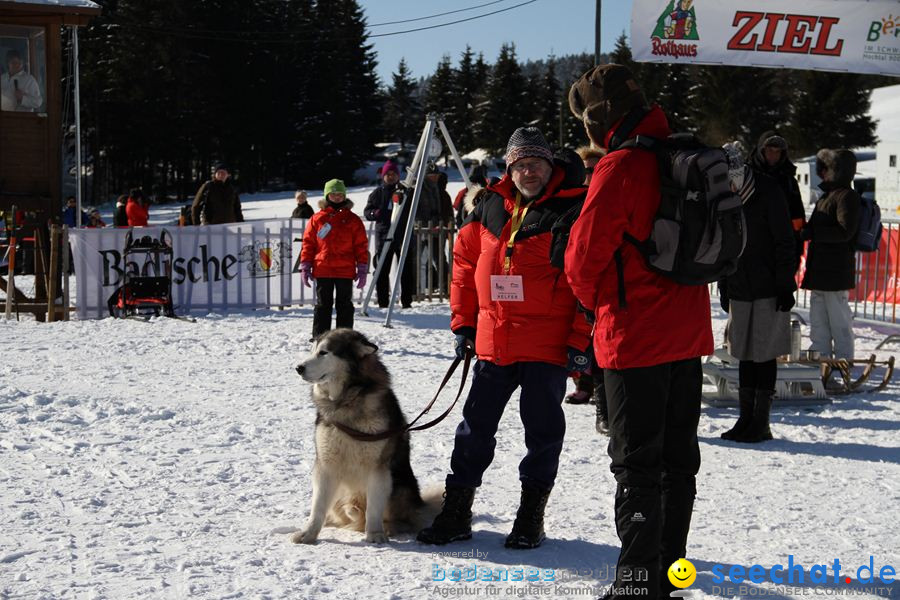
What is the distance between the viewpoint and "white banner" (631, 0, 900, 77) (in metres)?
10.3

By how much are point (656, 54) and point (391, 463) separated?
7854 millimetres

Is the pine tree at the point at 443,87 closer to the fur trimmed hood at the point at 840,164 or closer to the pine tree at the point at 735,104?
the pine tree at the point at 735,104

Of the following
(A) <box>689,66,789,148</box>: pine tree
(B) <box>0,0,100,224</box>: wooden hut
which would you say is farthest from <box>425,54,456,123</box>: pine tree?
(B) <box>0,0,100,224</box>: wooden hut

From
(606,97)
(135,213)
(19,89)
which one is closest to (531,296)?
(606,97)

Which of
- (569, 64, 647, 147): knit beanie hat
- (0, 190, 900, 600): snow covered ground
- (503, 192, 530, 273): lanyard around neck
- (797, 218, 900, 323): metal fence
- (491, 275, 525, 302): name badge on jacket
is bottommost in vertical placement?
(0, 190, 900, 600): snow covered ground

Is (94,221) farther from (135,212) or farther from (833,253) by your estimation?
(833,253)

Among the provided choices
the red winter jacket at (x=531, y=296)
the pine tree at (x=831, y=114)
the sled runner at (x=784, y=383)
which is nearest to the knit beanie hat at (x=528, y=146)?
the red winter jacket at (x=531, y=296)

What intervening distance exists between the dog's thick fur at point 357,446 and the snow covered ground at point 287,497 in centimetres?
15

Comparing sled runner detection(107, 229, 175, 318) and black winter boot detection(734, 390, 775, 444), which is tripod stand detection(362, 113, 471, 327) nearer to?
sled runner detection(107, 229, 175, 318)

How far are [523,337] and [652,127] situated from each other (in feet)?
3.71

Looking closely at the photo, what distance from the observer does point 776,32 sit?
10.4 meters

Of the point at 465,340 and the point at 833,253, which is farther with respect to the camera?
the point at 833,253

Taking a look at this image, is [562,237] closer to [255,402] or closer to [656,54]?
[255,402]

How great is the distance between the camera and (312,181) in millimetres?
55625
